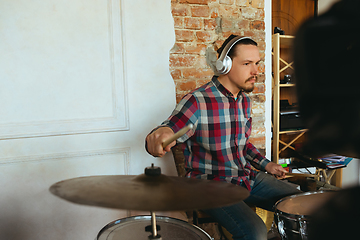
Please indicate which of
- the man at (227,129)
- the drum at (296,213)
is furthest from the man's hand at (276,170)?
the drum at (296,213)

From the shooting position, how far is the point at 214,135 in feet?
5.27

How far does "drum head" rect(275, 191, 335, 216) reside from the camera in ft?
4.00

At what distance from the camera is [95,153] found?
69.2 inches

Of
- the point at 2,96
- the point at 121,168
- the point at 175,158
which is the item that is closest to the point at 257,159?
the point at 175,158

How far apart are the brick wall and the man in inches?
11.0

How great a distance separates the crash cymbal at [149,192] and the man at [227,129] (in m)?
0.65

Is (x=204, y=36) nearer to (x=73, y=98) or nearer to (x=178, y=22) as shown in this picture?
(x=178, y=22)

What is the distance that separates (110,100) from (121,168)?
0.45m

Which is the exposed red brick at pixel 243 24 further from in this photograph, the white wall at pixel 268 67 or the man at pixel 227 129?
the man at pixel 227 129

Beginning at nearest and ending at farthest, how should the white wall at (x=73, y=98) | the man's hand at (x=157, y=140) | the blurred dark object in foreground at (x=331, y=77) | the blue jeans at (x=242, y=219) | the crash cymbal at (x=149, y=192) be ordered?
the blurred dark object in foreground at (x=331, y=77) → the crash cymbal at (x=149, y=192) → the man's hand at (x=157, y=140) → the blue jeans at (x=242, y=219) → the white wall at (x=73, y=98)

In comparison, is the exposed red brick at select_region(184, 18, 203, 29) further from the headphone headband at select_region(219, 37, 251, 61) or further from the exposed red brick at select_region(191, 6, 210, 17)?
the headphone headband at select_region(219, 37, 251, 61)

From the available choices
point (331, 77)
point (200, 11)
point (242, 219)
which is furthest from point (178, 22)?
point (331, 77)

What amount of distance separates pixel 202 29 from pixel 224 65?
0.46 m

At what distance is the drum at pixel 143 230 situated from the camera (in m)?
1.03
